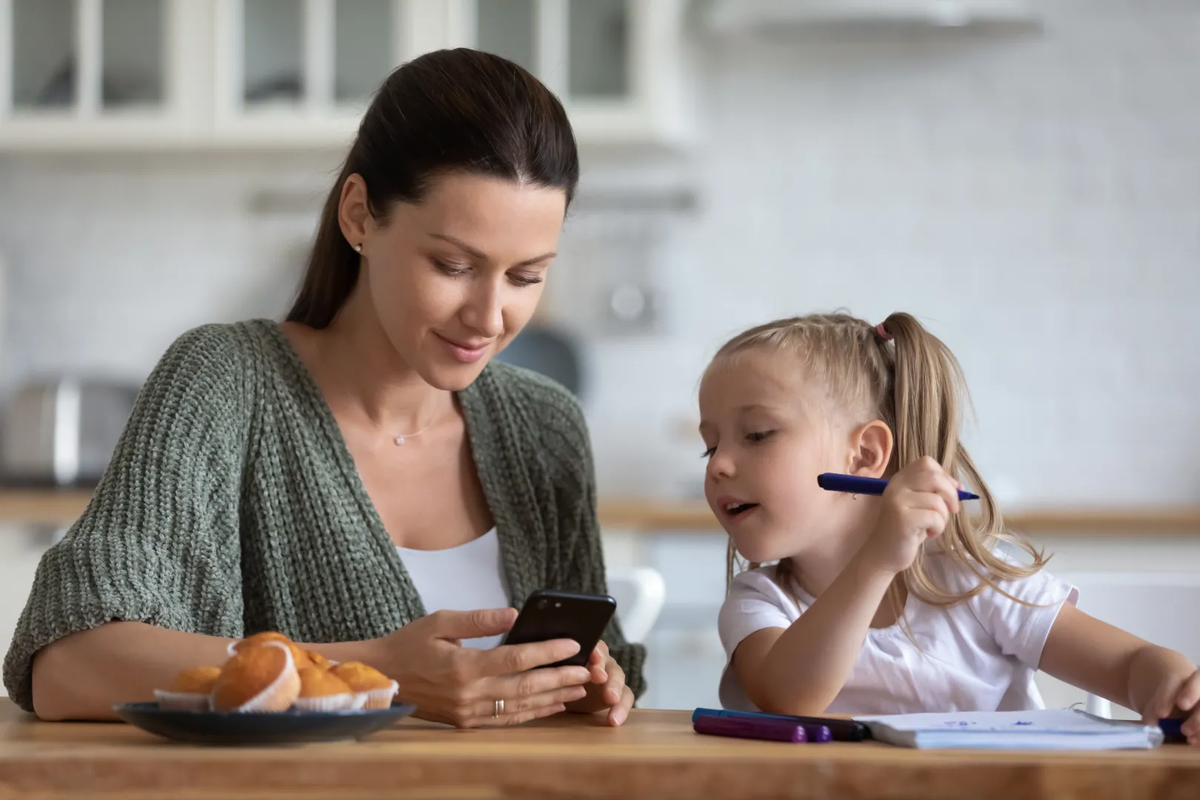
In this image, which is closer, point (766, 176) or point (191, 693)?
point (191, 693)

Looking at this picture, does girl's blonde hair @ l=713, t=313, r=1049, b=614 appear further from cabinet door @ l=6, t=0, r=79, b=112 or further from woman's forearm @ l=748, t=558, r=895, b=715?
cabinet door @ l=6, t=0, r=79, b=112

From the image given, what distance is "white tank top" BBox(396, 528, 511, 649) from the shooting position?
170 cm

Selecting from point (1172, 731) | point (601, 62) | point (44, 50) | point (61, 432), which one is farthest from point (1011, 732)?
point (44, 50)

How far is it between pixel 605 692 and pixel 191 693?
16.2 inches

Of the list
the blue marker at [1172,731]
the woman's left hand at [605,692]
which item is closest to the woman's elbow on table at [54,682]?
the woman's left hand at [605,692]

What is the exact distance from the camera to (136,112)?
11.9 ft

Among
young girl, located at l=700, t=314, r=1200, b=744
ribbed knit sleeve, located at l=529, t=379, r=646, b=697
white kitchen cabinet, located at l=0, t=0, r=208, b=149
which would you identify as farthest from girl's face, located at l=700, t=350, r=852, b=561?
white kitchen cabinet, located at l=0, t=0, r=208, b=149

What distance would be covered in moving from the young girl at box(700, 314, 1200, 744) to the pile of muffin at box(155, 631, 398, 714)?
17.9 inches

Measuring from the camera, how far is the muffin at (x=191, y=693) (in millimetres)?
1017

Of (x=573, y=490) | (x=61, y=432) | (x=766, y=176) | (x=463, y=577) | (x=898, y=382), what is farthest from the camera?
(x=766, y=176)

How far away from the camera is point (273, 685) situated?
99 cm

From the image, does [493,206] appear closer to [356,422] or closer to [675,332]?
[356,422]

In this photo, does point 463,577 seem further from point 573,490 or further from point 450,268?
point 450,268

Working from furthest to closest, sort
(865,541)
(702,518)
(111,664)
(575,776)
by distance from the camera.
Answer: (702,518), (865,541), (111,664), (575,776)
